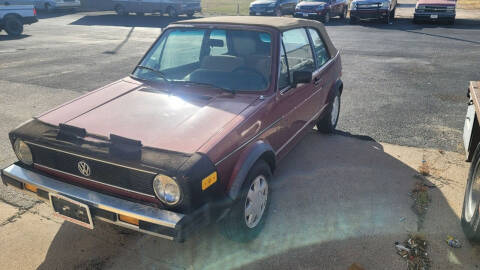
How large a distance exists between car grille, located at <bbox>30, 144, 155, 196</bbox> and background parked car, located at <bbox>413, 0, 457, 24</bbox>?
1998cm

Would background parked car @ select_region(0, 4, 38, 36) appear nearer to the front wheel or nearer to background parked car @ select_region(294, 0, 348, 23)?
background parked car @ select_region(294, 0, 348, 23)

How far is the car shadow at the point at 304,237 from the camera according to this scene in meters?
3.08

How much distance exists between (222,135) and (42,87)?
23.9ft

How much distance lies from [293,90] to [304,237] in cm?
151

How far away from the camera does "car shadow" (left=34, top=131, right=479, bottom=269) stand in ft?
10.1

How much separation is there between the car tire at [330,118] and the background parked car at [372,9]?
15.9m

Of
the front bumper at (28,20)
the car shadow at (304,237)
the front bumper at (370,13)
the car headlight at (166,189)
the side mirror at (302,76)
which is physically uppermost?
the front bumper at (28,20)

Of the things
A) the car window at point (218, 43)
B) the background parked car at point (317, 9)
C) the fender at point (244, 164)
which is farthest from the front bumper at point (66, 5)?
the fender at point (244, 164)

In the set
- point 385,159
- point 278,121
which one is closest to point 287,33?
point 278,121

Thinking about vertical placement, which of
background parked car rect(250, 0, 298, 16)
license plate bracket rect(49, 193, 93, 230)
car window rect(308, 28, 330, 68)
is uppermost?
background parked car rect(250, 0, 298, 16)

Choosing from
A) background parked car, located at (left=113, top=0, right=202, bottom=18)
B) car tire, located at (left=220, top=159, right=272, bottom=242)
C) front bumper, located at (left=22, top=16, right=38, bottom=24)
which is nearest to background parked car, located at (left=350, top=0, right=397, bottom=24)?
background parked car, located at (left=113, top=0, right=202, bottom=18)

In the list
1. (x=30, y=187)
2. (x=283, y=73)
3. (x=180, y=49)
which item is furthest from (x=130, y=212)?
(x=180, y=49)

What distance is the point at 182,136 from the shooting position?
283 centimetres

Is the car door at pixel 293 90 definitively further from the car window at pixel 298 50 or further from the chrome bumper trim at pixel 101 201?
the chrome bumper trim at pixel 101 201
